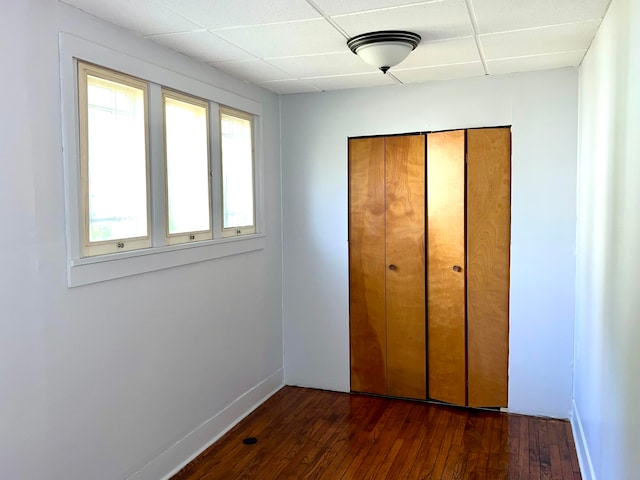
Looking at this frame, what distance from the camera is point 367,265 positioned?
14.1 feet

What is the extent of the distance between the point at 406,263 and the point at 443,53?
62.6 inches

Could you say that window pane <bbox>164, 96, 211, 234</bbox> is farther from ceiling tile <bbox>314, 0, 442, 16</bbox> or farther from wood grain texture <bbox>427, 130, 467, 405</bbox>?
wood grain texture <bbox>427, 130, 467, 405</bbox>

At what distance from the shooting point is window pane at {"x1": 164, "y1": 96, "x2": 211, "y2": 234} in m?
3.16

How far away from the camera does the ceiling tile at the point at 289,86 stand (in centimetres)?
398

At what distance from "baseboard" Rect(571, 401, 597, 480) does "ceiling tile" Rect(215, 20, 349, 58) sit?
2616 millimetres

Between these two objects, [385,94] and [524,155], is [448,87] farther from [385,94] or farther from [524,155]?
[524,155]

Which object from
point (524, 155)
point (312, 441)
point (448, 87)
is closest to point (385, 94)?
point (448, 87)

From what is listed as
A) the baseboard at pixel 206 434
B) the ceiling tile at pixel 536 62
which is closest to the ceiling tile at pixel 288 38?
the ceiling tile at pixel 536 62

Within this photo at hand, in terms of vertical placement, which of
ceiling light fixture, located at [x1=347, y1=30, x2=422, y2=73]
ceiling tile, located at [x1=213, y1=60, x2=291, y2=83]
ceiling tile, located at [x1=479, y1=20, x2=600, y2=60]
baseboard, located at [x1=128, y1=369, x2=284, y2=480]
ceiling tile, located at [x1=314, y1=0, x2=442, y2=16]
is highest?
ceiling tile, located at [x1=213, y1=60, x2=291, y2=83]

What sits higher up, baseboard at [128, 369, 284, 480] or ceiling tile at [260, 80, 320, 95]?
ceiling tile at [260, 80, 320, 95]

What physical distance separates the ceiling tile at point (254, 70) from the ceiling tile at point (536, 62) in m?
1.40

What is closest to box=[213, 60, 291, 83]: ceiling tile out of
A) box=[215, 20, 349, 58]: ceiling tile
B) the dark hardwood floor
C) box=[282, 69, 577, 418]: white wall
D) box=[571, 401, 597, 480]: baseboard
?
box=[215, 20, 349, 58]: ceiling tile

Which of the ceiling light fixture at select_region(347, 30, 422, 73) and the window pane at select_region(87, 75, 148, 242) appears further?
the ceiling light fixture at select_region(347, 30, 422, 73)

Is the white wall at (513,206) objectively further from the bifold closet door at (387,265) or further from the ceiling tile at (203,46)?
the ceiling tile at (203,46)
